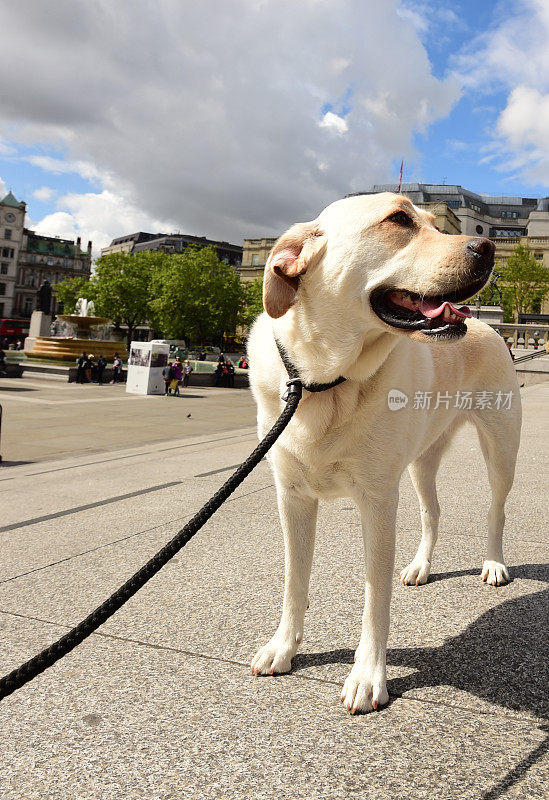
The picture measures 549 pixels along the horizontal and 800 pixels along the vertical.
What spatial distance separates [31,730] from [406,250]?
2.06m

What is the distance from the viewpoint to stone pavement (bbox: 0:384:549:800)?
70.3 inches

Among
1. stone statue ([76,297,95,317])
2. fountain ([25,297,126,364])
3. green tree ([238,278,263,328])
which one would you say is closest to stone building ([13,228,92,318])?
stone statue ([76,297,95,317])

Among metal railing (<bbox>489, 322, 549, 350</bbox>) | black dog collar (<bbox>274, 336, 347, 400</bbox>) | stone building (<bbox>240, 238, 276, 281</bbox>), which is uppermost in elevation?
stone building (<bbox>240, 238, 276, 281</bbox>)

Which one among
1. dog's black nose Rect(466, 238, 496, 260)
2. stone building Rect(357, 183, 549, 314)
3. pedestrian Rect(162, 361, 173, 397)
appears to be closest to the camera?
dog's black nose Rect(466, 238, 496, 260)

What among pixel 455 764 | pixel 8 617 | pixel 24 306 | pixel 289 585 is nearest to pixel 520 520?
pixel 289 585

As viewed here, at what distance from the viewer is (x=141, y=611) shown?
297cm

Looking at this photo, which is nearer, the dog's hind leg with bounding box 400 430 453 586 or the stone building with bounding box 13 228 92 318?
the dog's hind leg with bounding box 400 430 453 586

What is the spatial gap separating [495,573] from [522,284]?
2679 inches

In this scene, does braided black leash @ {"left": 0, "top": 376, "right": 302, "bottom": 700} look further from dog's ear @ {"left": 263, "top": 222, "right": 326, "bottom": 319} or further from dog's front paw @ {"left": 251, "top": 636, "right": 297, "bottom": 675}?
dog's front paw @ {"left": 251, "top": 636, "right": 297, "bottom": 675}

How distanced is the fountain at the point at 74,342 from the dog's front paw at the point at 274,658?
3522cm

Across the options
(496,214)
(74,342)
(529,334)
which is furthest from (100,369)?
(496,214)

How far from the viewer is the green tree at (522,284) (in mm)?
63844

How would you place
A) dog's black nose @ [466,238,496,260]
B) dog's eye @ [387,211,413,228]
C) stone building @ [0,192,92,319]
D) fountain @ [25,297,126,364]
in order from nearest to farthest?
dog's black nose @ [466,238,496,260], dog's eye @ [387,211,413,228], fountain @ [25,297,126,364], stone building @ [0,192,92,319]

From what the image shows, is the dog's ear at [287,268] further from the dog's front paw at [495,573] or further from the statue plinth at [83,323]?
the statue plinth at [83,323]
